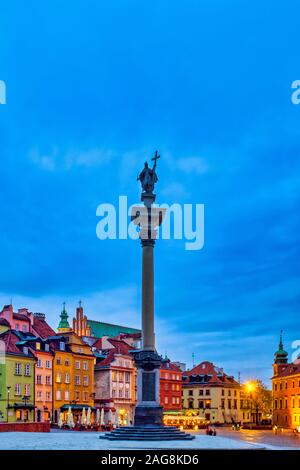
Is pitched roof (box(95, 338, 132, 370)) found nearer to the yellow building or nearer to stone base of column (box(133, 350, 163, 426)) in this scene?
the yellow building

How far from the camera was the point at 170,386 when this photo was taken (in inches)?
5074

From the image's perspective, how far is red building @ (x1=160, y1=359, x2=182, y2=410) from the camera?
126688mm

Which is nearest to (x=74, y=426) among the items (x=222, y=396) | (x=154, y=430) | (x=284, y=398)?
(x=154, y=430)

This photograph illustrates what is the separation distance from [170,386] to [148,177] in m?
86.4

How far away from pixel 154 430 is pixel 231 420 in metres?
103

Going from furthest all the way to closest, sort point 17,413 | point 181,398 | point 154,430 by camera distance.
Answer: point 181,398 < point 17,413 < point 154,430

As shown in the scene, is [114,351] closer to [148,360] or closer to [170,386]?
[170,386]

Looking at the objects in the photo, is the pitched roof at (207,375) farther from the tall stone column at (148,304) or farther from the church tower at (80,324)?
the tall stone column at (148,304)

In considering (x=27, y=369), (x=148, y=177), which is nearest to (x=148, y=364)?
(x=148, y=177)

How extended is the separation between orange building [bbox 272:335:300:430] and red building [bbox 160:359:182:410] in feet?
56.5

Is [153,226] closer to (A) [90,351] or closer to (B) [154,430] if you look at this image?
(B) [154,430]

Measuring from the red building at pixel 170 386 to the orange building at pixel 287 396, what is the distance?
1723 cm

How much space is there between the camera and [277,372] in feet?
458

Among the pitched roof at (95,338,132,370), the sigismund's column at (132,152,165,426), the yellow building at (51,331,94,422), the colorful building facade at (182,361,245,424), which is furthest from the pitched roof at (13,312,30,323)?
the sigismund's column at (132,152,165,426)
